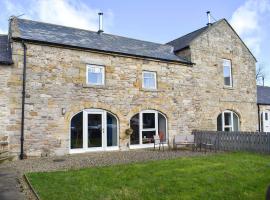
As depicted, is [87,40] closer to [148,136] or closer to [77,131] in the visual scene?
[77,131]

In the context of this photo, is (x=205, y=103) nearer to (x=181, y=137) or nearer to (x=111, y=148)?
(x=181, y=137)

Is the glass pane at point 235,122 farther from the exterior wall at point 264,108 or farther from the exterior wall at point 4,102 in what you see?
the exterior wall at point 4,102

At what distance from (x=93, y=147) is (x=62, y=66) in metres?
4.34

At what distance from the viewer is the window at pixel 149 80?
1630cm

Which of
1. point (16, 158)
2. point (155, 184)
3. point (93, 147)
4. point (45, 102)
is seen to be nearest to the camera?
point (155, 184)

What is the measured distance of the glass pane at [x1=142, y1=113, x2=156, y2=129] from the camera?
1608cm

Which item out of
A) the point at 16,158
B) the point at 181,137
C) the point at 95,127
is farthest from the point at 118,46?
the point at 16,158

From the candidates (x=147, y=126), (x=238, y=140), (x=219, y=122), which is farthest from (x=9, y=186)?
(x=219, y=122)

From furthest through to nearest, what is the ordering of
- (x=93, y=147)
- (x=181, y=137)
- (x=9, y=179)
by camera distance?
(x=181, y=137) < (x=93, y=147) < (x=9, y=179)

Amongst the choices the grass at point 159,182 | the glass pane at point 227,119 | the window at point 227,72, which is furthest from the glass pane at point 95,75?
the glass pane at point 227,119

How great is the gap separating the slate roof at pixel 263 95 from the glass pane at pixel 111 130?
13.7 metres

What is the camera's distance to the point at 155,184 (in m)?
7.18

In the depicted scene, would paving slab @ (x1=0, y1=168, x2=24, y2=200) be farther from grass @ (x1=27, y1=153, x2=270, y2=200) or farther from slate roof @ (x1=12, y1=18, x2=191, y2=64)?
slate roof @ (x1=12, y1=18, x2=191, y2=64)

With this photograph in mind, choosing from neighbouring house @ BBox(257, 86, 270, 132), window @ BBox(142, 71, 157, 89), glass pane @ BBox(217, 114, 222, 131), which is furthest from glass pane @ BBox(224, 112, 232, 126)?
window @ BBox(142, 71, 157, 89)
